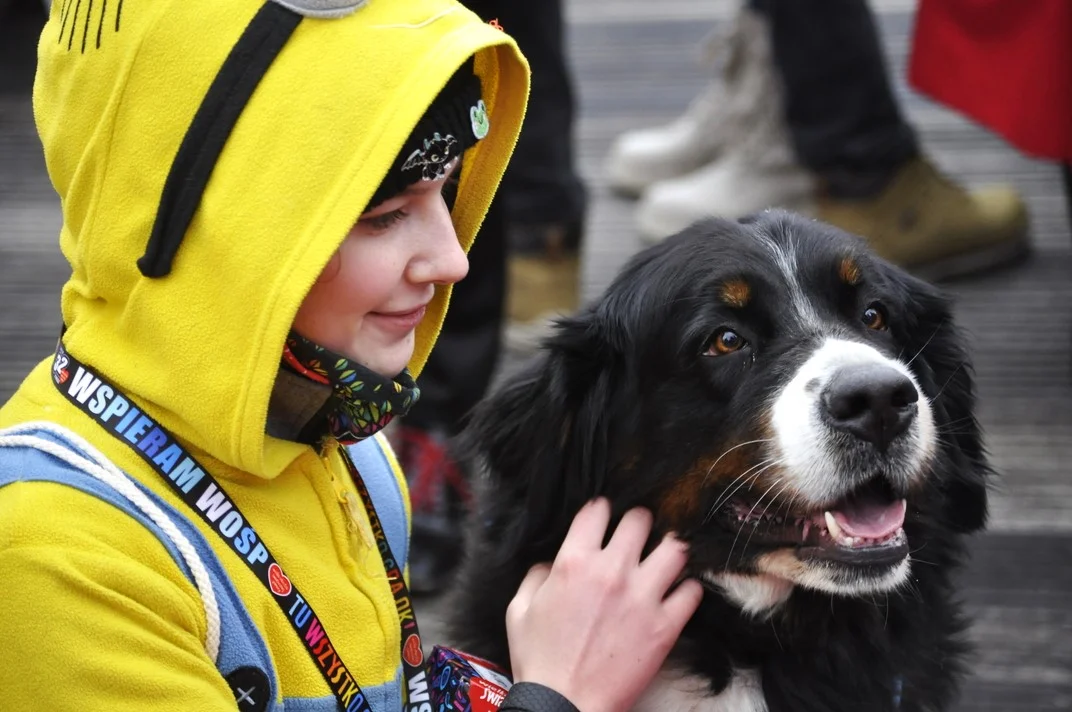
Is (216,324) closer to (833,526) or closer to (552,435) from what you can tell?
(552,435)

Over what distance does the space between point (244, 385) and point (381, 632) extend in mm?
425

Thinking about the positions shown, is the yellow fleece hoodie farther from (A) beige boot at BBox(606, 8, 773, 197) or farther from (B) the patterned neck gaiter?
(A) beige boot at BBox(606, 8, 773, 197)

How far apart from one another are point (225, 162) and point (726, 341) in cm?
81

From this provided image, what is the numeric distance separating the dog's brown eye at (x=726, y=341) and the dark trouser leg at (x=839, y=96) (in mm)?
2549

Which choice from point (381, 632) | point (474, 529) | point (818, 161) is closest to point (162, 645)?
point (381, 632)

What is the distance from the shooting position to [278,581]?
1.53m

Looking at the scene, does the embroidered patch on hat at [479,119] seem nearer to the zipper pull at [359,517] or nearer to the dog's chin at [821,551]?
the zipper pull at [359,517]

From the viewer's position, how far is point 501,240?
3109 mm

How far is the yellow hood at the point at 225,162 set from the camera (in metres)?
1.40

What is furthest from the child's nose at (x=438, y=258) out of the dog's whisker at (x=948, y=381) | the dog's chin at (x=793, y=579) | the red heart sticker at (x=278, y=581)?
the dog's whisker at (x=948, y=381)

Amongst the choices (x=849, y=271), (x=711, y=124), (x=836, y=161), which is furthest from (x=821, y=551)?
(x=711, y=124)

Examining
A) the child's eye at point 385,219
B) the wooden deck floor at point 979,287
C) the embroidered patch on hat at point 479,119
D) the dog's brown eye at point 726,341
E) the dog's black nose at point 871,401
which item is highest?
the embroidered patch on hat at point 479,119

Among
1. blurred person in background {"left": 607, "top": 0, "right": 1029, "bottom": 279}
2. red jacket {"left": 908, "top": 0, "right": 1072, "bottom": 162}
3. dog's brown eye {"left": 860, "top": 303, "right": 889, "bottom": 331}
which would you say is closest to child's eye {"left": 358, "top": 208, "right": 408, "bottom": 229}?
dog's brown eye {"left": 860, "top": 303, "right": 889, "bottom": 331}

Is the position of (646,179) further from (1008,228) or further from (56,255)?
(56,255)
